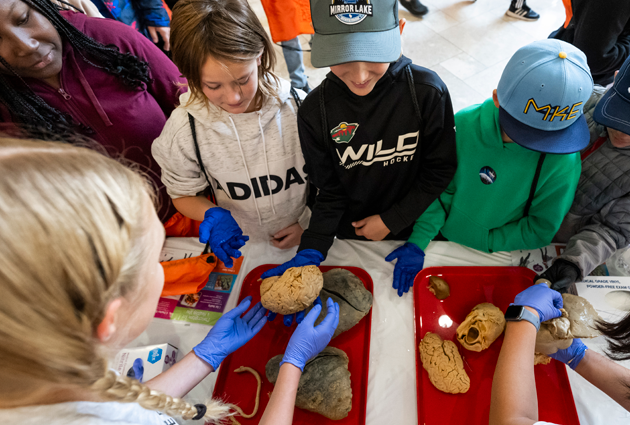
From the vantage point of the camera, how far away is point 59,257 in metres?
0.42

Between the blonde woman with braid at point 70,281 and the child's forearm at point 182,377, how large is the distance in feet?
1.01

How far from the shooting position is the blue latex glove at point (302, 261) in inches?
47.1

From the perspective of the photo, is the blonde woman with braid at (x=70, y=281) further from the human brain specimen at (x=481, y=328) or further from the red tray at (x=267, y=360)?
the human brain specimen at (x=481, y=328)

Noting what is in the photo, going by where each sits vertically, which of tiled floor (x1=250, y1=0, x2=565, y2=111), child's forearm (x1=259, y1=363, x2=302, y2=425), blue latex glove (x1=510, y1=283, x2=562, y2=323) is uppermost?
blue latex glove (x1=510, y1=283, x2=562, y2=323)

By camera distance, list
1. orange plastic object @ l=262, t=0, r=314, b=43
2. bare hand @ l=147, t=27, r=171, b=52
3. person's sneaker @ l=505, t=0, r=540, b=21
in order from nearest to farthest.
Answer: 1. bare hand @ l=147, t=27, r=171, b=52
2. orange plastic object @ l=262, t=0, r=314, b=43
3. person's sneaker @ l=505, t=0, r=540, b=21

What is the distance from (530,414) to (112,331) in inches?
35.9

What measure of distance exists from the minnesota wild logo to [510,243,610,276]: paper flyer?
0.70m

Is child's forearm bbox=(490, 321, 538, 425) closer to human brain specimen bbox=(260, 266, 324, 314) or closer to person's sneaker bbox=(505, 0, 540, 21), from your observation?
human brain specimen bbox=(260, 266, 324, 314)

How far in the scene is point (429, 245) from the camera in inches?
51.0

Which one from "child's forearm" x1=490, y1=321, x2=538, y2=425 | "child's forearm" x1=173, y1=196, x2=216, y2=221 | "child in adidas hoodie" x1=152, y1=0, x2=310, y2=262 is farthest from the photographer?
"child's forearm" x1=173, y1=196, x2=216, y2=221

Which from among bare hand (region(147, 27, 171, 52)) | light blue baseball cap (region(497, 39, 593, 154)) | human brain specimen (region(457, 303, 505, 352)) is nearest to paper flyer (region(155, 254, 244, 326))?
human brain specimen (region(457, 303, 505, 352))

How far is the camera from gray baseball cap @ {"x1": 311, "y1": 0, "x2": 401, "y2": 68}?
2.93 ft

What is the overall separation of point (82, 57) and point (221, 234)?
77 cm

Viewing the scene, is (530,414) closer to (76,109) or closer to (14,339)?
(14,339)
